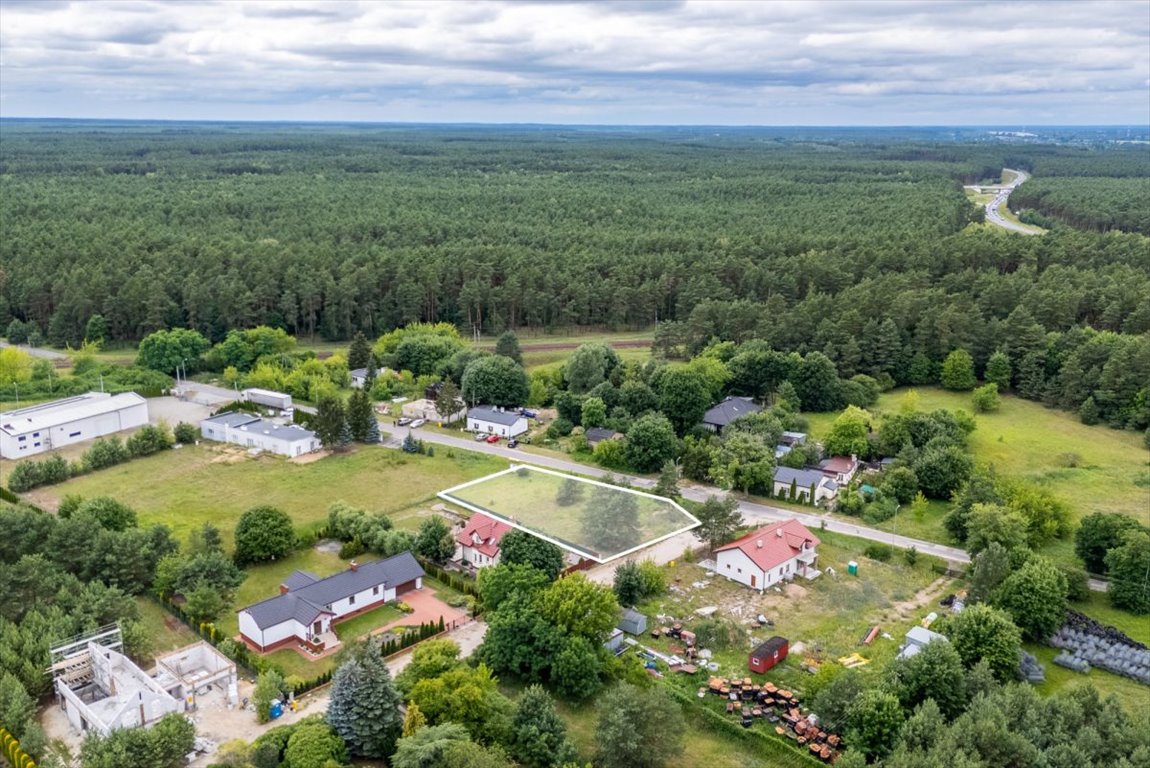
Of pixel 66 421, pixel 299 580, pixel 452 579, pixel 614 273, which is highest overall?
pixel 614 273

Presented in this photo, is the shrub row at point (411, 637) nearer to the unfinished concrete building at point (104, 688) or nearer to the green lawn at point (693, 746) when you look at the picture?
the green lawn at point (693, 746)

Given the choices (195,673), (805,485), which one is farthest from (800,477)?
(195,673)

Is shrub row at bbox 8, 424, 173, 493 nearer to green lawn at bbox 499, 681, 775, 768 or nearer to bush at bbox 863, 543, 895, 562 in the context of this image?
green lawn at bbox 499, 681, 775, 768

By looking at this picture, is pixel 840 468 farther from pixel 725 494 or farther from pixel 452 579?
pixel 452 579

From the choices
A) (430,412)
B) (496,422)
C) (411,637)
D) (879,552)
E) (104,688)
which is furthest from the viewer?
(430,412)

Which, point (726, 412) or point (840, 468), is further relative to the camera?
point (726, 412)

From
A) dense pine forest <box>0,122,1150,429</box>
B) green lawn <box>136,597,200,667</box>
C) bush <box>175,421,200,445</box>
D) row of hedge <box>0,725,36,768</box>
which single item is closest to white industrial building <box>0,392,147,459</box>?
bush <box>175,421,200,445</box>

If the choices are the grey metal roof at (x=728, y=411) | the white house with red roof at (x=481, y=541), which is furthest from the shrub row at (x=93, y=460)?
the grey metal roof at (x=728, y=411)
